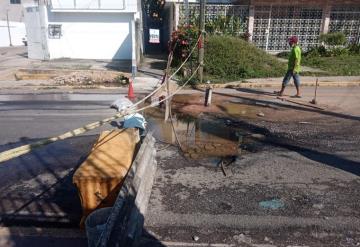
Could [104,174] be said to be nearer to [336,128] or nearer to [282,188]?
[282,188]

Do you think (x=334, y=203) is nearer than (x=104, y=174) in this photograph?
No

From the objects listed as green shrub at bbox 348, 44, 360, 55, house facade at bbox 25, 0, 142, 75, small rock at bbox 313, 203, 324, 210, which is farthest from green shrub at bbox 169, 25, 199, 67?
small rock at bbox 313, 203, 324, 210

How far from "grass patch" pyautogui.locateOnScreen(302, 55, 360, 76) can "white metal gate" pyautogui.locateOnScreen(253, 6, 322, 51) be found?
1914 millimetres

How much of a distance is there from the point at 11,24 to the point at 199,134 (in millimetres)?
45920

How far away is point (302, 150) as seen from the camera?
713cm

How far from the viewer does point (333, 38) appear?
20312mm

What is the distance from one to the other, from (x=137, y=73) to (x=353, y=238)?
13.3 meters

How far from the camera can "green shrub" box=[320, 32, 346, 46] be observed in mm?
20150

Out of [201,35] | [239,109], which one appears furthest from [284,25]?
[239,109]

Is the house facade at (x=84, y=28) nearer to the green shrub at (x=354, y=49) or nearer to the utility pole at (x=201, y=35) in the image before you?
the utility pole at (x=201, y=35)

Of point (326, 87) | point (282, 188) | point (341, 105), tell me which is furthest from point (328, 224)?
point (326, 87)

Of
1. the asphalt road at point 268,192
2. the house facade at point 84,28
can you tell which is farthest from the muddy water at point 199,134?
the house facade at point 84,28

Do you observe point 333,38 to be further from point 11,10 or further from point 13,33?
point 11,10

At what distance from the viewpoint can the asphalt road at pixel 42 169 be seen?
4522 millimetres
